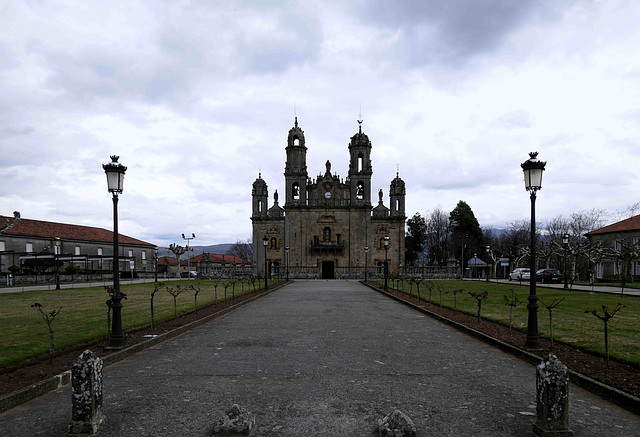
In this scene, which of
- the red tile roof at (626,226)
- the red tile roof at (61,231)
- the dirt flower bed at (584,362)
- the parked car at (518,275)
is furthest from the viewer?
the red tile roof at (61,231)

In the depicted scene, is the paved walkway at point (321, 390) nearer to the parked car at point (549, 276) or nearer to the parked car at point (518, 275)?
the parked car at point (549, 276)

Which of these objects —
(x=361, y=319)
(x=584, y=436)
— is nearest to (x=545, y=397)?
(x=584, y=436)

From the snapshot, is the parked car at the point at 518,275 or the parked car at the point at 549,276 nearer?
the parked car at the point at 549,276

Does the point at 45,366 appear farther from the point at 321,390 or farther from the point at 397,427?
the point at 397,427

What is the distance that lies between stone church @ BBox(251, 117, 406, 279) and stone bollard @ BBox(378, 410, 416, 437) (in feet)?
163

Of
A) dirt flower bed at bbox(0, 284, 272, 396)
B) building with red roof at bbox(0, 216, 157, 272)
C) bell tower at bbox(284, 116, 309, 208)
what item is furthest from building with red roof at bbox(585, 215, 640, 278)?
building with red roof at bbox(0, 216, 157, 272)

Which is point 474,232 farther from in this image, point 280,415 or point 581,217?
point 280,415

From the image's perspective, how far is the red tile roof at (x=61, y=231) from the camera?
52469 millimetres

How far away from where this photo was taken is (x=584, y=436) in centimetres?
455

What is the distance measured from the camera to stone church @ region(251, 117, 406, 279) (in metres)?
55.3

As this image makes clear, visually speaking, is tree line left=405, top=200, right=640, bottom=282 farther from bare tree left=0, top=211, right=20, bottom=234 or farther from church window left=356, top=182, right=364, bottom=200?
bare tree left=0, top=211, right=20, bottom=234

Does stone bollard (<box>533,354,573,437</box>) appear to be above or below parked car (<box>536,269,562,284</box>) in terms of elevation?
above

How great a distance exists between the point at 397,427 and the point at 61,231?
216ft

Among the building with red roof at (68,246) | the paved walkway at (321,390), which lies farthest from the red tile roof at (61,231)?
the paved walkway at (321,390)
